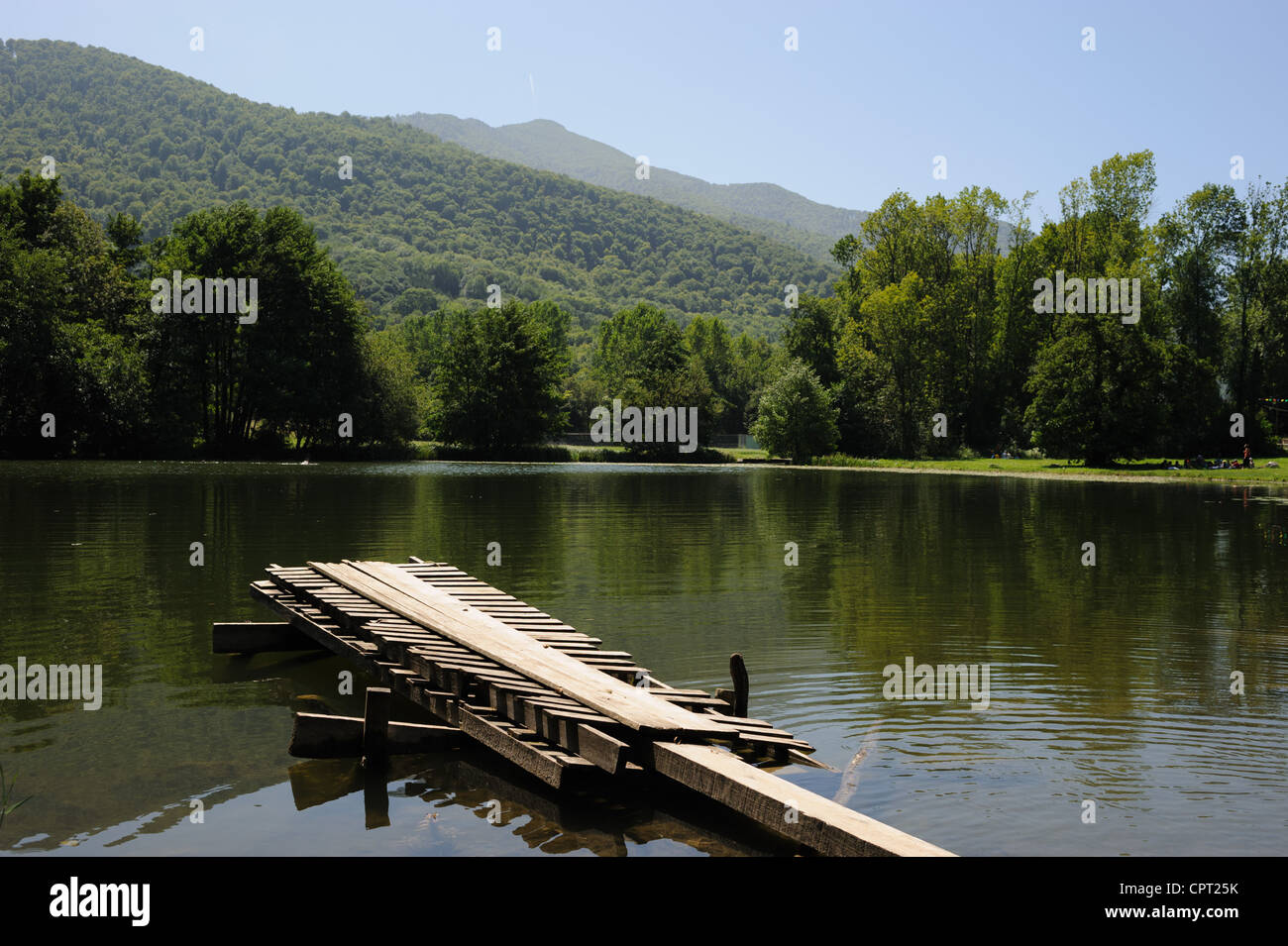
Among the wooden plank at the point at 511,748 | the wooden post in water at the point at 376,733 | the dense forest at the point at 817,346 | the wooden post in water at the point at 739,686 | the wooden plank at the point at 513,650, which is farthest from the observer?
the dense forest at the point at 817,346

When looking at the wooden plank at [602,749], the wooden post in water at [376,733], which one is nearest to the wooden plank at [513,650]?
the wooden plank at [602,749]

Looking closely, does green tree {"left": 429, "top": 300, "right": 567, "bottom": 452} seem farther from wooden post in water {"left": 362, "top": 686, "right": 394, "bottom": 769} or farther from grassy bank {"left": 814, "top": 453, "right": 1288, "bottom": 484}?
wooden post in water {"left": 362, "top": 686, "right": 394, "bottom": 769}

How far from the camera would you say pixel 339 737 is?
1019 centimetres

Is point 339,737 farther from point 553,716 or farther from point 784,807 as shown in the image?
point 784,807

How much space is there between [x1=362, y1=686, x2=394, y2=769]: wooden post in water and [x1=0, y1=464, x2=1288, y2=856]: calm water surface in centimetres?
28

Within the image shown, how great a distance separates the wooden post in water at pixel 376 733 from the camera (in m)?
9.96

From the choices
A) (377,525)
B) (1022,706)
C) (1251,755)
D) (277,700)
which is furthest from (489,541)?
(1251,755)

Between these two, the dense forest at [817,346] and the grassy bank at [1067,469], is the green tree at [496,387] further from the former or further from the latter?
the grassy bank at [1067,469]

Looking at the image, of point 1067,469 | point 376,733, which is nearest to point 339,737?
point 376,733

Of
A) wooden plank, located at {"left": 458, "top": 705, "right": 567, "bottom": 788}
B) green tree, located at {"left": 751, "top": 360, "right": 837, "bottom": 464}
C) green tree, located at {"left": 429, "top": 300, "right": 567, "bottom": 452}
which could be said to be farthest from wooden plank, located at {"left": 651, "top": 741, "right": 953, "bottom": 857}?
green tree, located at {"left": 429, "top": 300, "right": 567, "bottom": 452}

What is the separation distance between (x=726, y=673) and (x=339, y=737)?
211 inches

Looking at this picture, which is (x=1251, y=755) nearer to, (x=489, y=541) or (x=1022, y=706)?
(x=1022, y=706)

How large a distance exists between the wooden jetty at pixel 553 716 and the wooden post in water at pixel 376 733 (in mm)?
11

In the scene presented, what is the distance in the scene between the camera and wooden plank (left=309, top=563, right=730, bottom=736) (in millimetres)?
9164
